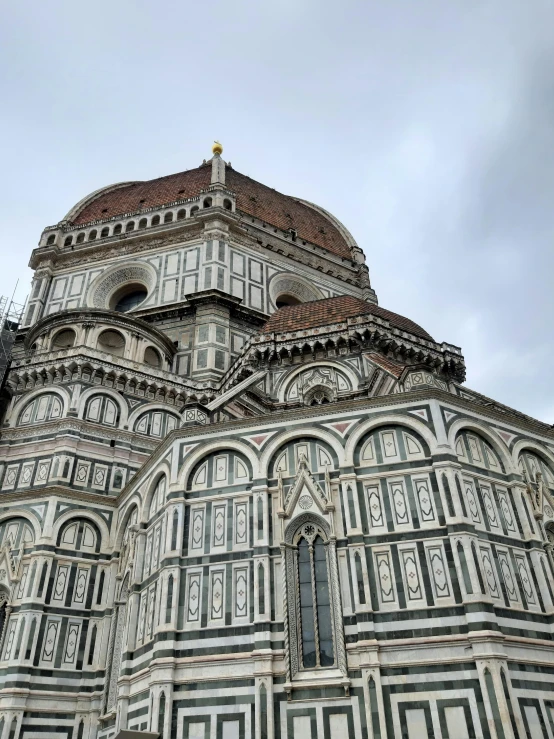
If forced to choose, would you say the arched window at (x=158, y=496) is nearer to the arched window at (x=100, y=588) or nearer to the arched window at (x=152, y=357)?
the arched window at (x=100, y=588)

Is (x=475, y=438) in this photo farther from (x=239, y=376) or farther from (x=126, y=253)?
(x=126, y=253)

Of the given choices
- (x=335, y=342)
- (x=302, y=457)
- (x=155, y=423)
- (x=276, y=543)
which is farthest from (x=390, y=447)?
(x=155, y=423)

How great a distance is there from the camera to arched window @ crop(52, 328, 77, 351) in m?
24.7

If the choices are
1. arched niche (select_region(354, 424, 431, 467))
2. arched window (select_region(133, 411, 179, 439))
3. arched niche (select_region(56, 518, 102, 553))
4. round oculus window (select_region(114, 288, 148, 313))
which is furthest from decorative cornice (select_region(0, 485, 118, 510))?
round oculus window (select_region(114, 288, 148, 313))

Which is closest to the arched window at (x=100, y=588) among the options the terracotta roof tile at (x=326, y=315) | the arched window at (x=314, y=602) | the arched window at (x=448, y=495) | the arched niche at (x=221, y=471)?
the arched niche at (x=221, y=471)

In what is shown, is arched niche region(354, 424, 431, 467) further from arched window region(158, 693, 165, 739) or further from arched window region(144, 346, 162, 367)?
arched window region(144, 346, 162, 367)

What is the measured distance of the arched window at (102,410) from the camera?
856 inches

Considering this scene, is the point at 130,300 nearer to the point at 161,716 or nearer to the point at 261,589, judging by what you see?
the point at 261,589

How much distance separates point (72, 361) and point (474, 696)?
16.2m

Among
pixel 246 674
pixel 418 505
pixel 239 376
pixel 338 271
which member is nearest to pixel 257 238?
pixel 338 271

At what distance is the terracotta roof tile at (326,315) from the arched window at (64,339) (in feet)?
24.2

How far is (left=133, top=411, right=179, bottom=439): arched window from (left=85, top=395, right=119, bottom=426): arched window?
82 centimetres

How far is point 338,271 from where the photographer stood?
35844 millimetres

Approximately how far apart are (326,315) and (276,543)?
37.0ft
